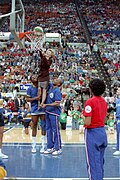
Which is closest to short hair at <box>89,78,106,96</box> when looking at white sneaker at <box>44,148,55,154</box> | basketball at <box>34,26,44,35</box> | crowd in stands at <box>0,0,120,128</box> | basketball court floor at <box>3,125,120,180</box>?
basketball court floor at <box>3,125,120,180</box>

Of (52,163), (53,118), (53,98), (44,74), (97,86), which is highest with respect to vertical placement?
(97,86)

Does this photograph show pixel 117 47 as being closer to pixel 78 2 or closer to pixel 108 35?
pixel 108 35

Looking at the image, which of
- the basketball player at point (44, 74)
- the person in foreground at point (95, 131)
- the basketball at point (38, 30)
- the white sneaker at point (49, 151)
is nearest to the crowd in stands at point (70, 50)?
the basketball at point (38, 30)

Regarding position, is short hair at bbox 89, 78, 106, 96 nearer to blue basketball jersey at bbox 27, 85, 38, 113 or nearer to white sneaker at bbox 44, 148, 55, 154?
blue basketball jersey at bbox 27, 85, 38, 113

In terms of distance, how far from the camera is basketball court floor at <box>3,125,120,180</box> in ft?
21.4

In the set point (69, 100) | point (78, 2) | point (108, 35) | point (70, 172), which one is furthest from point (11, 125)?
point (78, 2)

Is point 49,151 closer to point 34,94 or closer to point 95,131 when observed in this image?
point 34,94

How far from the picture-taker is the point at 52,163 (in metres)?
7.52

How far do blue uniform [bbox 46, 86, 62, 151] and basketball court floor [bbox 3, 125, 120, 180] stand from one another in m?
0.38

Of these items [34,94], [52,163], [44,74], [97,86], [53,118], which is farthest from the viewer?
[34,94]

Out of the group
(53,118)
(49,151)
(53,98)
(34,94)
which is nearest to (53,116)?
(53,118)

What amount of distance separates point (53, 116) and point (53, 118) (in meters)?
0.05

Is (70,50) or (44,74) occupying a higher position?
(44,74)

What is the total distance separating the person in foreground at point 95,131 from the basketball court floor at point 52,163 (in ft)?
3.71
